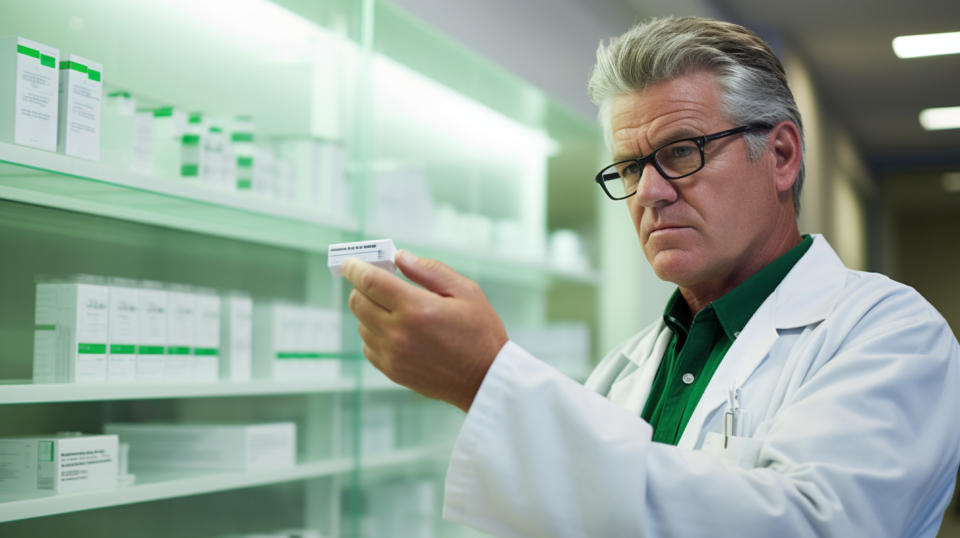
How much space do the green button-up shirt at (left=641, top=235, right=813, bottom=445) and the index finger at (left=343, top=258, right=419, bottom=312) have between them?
23.5 inches

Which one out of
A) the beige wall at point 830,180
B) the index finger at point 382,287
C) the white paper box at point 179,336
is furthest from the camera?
the beige wall at point 830,180

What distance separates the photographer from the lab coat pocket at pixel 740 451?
43.4 inches

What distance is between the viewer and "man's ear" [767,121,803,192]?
56.6 inches

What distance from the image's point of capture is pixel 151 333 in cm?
198

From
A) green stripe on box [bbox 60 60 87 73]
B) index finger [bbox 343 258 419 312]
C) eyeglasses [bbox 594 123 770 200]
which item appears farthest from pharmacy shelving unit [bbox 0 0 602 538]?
eyeglasses [bbox 594 123 770 200]

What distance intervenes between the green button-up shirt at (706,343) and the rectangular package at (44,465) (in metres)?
1.14

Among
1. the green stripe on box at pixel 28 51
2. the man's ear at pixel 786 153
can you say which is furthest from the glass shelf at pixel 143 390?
the man's ear at pixel 786 153

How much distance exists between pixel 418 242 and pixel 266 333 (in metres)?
0.64

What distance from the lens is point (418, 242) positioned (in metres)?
2.81

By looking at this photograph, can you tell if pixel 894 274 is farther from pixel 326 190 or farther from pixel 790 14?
pixel 326 190

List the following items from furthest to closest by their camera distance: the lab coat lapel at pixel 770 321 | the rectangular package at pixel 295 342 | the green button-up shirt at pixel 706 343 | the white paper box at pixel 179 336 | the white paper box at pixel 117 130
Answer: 1. the rectangular package at pixel 295 342
2. the white paper box at pixel 179 336
3. the white paper box at pixel 117 130
4. the green button-up shirt at pixel 706 343
5. the lab coat lapel at pixel 770 321

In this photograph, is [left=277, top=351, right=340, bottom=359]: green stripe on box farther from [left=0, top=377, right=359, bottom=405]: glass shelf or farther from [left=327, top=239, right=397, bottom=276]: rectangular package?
[left=327, top=239, right=397, bottom=276]: rectangular package

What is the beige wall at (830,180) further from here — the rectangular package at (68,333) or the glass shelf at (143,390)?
the rectangular package at (68,333)

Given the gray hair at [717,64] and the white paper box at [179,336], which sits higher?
the gray hair at [717,64]
